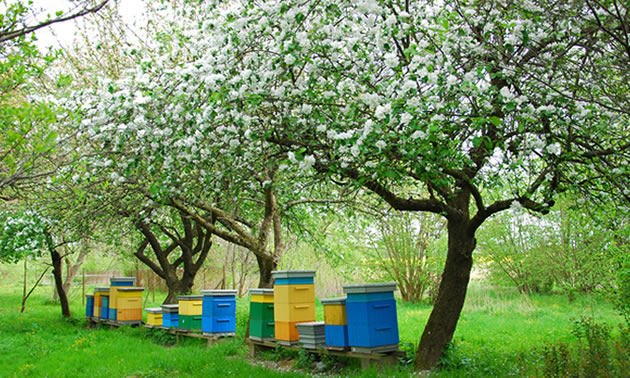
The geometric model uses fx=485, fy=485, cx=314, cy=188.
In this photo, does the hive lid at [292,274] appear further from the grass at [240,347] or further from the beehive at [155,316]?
the beehive at [155,316]

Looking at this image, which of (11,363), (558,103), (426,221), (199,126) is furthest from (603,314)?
(11,363)

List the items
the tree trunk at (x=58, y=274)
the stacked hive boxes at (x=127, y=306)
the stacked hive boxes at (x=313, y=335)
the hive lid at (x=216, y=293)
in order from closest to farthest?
the stacked hive boxes at (x=313, y=335) → the hive lid at (x=216, y=293) → the stacked hive boxes at (x=127, y=306) → the tree trunk at (x=58, y=274)

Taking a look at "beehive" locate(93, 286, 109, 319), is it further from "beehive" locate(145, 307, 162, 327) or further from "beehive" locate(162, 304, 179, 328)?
"beehive" locate(162, 304, 179, 328)

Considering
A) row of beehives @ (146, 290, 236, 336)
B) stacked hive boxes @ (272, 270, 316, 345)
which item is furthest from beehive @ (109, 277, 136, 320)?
stacked hive boxes @ (272, 270, 316, 345)

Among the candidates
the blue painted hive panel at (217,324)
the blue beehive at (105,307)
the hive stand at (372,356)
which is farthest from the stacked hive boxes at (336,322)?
the blue beehive at (105,307)

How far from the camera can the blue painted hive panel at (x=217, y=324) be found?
878cm

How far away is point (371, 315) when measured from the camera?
580 centimetres

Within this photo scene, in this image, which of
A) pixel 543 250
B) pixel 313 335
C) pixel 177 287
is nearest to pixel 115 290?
pixel 177 287

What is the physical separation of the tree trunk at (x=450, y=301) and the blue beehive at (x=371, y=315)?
41 cm

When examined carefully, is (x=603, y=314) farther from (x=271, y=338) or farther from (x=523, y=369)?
(x=271, y=338)

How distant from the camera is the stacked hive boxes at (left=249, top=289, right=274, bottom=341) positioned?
754 cm

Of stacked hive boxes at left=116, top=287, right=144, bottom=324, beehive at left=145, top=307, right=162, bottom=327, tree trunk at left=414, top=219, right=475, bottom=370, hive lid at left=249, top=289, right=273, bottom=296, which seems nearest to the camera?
tree trunk at left=414, top=219, right=475, bottom=370

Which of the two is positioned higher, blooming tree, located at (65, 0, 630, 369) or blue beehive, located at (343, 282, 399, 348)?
blooming tree, located at (65, 0, 630, 369)

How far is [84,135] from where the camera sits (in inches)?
243
